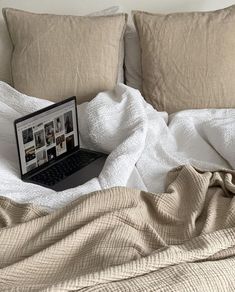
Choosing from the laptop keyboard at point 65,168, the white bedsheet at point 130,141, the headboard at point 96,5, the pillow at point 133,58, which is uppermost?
the headboard at point 96,5

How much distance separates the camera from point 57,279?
108cm

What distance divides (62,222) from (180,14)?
3.80ft

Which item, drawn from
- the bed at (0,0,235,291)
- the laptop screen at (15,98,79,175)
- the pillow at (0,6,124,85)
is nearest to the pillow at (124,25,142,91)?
the bed at (0,0,235,291)

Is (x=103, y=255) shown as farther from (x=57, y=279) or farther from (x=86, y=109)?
(x=86, y=109)

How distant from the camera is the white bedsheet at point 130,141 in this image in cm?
147

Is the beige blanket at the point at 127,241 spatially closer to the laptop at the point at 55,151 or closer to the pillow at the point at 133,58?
the laptop at the point at 55,151

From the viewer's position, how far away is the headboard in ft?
7.36

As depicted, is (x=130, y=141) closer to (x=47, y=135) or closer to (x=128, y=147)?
(x=128, y=147)

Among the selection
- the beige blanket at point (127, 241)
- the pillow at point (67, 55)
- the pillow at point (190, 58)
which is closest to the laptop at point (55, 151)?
the beige blanket at point (127, 241)

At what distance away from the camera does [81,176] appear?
61.5 inches

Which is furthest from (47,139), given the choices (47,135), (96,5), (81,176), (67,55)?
(96,5)

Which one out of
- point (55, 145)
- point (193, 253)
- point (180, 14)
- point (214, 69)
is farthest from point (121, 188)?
point (180, 14)

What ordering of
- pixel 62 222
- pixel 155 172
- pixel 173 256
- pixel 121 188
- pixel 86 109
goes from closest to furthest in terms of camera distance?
pixel 173 256 → pixel 62 222 → pixel 121 188 → pixel 155 172 → pixel 86 109

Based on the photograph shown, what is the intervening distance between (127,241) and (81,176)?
1.43 ft
